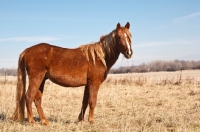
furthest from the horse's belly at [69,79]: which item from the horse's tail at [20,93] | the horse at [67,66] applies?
the horse's tail at [20,93]

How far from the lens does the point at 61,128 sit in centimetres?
603

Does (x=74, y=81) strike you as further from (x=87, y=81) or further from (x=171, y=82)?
(x=171, y=82)

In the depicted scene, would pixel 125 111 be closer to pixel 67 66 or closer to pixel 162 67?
pixel 67 66

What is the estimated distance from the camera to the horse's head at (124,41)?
6.80 meters

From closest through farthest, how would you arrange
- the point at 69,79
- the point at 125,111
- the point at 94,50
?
1. the point at 69,79
2. the point at 94,50
3. the point at 125,111

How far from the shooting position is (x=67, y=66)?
22.8 feet

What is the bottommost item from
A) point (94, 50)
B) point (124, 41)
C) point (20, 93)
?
point (20, 93)

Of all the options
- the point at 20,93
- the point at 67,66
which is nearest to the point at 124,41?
the point at 67,66

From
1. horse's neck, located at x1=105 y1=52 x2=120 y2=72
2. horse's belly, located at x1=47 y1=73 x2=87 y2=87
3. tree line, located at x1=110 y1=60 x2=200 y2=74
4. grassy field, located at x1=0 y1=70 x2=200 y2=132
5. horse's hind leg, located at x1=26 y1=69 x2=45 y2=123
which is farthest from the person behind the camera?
tree line, located at x1=110 y1=60 x2=200 y2=74

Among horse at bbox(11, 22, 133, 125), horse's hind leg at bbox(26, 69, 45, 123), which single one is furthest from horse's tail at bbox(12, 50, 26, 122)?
horse's hind leg at bbox(26, 69, 45, 123)

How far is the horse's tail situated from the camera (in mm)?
7018

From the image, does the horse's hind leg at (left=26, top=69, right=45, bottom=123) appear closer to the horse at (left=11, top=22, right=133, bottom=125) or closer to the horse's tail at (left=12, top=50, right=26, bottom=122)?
the horse at (left=11, top=22, right=133, bottom=125)

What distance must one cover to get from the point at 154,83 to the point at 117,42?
12550 mm

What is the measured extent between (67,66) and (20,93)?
1.47 metres
